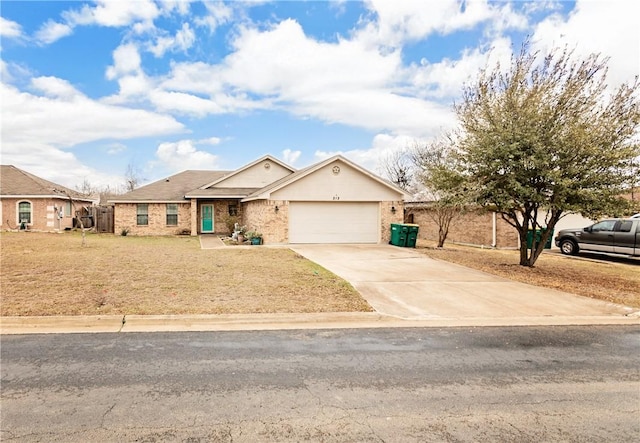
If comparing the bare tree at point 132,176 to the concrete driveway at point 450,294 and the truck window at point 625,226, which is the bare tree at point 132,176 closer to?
the concrete driveway at point 450,294

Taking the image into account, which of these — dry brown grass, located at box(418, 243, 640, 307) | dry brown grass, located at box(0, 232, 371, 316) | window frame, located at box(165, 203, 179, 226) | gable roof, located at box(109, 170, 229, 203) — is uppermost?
gable roof, located at box(109, 170, 229, 203)

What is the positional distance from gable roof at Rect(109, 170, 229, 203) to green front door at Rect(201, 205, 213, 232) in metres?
1.52

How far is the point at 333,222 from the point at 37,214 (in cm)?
1997

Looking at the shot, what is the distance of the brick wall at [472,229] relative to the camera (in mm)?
20641

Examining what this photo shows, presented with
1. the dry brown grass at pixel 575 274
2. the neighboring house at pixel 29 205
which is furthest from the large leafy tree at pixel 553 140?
the neighboring house at pixel 29 205

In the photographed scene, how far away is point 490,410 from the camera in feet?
12.1

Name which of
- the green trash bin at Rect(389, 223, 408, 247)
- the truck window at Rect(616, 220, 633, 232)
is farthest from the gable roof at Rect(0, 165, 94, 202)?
the truck window at Rect(616, 220, 633, 232)

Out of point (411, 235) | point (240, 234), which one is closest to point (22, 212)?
point (240, 234)

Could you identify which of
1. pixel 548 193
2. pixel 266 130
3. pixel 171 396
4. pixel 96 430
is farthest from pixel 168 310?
pixel 266 130

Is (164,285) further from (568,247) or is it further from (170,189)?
(170,189)

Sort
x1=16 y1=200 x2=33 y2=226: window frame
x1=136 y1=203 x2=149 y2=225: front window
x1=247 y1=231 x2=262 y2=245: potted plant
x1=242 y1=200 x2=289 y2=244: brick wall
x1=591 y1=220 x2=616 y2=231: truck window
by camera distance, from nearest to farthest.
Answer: x1=591 y1=220 x2=616 y2=231: truck window → x1=247 y1=231 x2=262 y2=245: potted plant → x1=242 y1=200 x2=289 y2=244: brick wall → x1=136 y1=203 x2=149 y2=225: front window → x1=16 y1=200 x2=33 y2=226: window frame

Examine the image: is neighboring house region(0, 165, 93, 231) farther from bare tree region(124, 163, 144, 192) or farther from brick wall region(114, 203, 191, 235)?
bare tree region(124, 163, 144, 192)

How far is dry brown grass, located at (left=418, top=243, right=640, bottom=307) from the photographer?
9.64m

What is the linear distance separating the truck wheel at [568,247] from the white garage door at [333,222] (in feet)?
29.3
